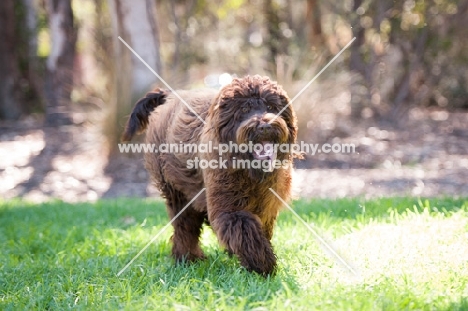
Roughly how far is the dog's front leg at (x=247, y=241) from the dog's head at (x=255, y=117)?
46 cm

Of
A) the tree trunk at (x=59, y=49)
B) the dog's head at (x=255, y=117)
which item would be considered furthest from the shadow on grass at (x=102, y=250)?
the tree trunk at (x=59, y=49)

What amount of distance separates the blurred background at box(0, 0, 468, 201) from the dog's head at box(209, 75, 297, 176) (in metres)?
3.34

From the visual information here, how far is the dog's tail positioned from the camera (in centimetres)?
608

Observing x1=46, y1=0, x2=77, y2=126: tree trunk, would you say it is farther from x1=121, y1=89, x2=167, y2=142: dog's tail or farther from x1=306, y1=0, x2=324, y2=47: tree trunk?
x1=121, y1=89, x2=167, y2=142: dog's tail

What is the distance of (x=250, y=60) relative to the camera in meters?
15.5

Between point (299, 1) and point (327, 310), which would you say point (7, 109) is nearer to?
point (299, 1)

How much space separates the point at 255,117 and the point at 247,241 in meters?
0.87

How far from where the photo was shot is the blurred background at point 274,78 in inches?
444

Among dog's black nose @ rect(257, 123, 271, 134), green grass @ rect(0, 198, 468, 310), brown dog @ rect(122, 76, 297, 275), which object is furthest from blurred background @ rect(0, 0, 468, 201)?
dog's black nose @ rect(257, 123, 271, 134)

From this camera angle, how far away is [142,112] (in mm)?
6164

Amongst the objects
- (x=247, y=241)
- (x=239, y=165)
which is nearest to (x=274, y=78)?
(x=239, y=165)

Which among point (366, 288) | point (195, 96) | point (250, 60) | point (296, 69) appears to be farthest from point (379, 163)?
point (366, 288)

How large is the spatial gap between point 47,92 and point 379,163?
8.59 meters

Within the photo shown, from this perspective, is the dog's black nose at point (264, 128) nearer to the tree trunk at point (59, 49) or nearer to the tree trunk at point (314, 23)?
the tree trunk at point (59, 49)
